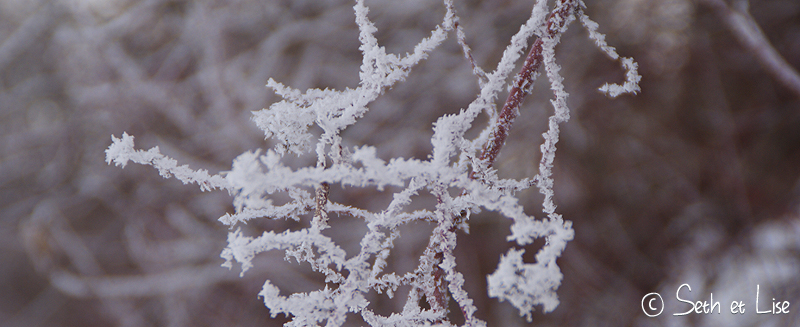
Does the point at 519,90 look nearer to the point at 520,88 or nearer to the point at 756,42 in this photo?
the point at 520,88

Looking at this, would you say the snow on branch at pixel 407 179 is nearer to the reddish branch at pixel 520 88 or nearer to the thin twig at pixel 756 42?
the reddish branch at pixel 520 88

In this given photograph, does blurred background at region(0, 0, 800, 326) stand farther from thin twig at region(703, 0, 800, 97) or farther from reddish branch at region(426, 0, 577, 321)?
reddish branch at region(426, 0, 577, 321)

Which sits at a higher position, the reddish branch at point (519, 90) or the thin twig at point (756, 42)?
the thin twig at point (756, 42)

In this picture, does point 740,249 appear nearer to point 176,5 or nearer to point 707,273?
point 707,273

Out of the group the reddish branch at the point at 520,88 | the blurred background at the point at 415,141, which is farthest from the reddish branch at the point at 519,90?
the blurred background at the point at 415,141

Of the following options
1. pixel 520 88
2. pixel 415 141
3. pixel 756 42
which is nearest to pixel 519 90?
pixel 520 88

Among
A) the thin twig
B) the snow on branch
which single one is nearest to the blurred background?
the thin twig
